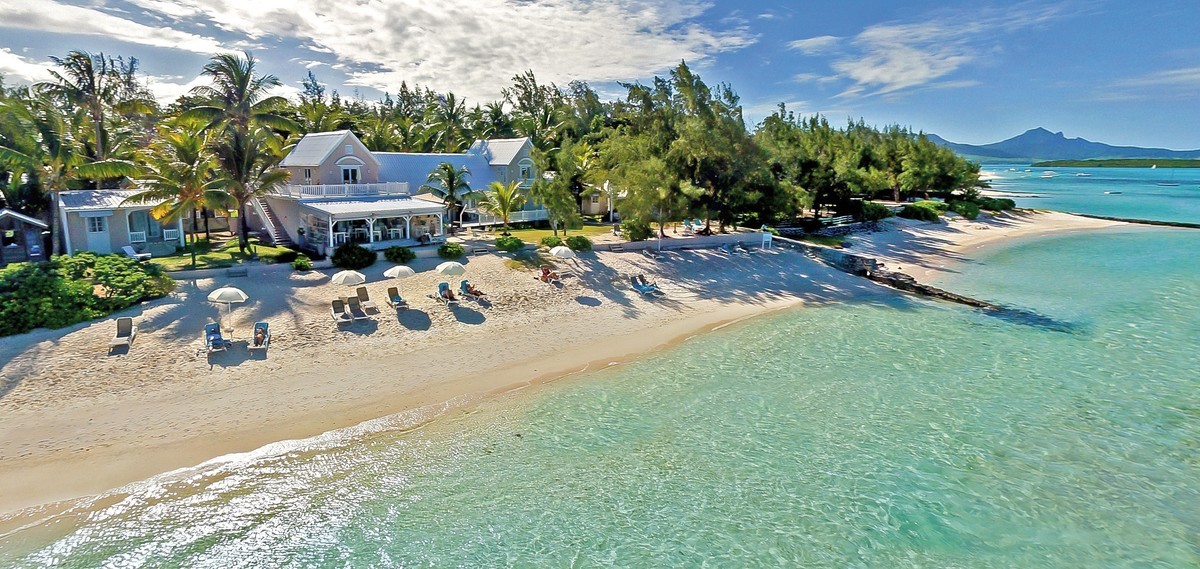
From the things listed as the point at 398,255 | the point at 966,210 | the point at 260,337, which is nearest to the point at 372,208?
the point at 398,255

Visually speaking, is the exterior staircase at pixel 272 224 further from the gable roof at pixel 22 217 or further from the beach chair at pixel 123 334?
the beach chair at pixel 123 334

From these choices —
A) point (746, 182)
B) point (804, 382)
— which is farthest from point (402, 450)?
point (746, 182)

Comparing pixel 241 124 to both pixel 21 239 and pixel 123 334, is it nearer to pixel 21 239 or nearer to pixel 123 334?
pixel 21 239

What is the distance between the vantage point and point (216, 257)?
2717cm

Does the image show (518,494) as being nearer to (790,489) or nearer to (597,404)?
(597,404)

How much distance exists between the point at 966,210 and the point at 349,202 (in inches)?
2282

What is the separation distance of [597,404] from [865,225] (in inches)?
1511

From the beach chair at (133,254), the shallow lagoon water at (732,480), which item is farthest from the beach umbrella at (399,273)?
the beach chair at (133,254)

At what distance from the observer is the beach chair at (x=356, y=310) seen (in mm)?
20531

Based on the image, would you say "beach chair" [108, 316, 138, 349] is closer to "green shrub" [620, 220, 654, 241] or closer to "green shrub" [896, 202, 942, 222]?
"green shrub" [620, 220, 654, 241]

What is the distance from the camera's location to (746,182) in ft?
119

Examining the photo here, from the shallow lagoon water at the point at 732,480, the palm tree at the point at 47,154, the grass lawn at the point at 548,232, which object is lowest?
the shallow lagoon water at the point at 732,480

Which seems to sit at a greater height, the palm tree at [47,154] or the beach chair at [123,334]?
the palm tree at [47,154]

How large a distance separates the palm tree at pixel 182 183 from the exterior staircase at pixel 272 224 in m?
4.83
